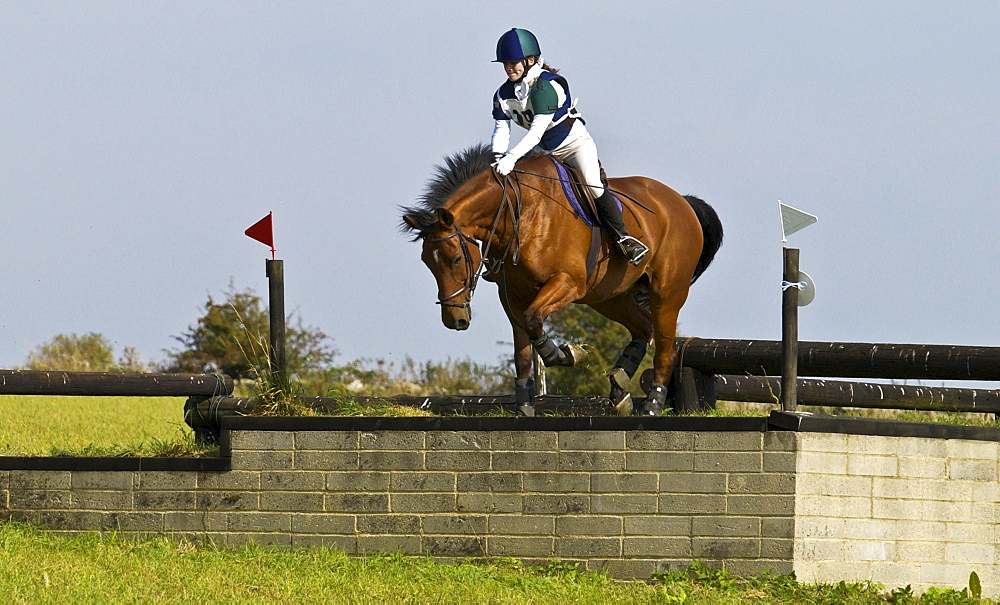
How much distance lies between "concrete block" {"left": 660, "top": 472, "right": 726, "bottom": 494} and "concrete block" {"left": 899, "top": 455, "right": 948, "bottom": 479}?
1380 millimetres

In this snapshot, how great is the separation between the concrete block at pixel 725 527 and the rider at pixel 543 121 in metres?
1.99

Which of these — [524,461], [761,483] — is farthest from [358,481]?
[761,483]

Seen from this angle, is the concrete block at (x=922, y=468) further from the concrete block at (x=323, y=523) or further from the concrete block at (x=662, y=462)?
the concrete block at (x=323, y=523)

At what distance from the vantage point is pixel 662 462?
848 cm

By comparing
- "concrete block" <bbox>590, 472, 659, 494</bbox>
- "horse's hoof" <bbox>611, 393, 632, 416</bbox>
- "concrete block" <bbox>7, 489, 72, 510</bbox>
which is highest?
"horse's hoof" <bbox>611, 393, 632, 416</bbox>

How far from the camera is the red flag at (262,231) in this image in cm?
954

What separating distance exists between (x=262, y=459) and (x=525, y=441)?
1.93 m

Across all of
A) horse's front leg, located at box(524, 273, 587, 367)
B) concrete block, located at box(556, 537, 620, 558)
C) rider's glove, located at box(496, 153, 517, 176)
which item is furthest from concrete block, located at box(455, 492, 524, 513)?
rider's glove, located at box(496, 153, 517, 176)

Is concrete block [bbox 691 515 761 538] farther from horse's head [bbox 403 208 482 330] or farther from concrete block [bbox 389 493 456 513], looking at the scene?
horse's head [bbox 403 208 482 330]

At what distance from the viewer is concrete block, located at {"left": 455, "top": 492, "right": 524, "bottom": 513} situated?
28.1 feet

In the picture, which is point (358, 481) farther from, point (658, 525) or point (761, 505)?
point (761, 505)

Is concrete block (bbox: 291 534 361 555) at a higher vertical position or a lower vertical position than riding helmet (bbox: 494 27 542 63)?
lower

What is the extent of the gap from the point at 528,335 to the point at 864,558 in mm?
2833

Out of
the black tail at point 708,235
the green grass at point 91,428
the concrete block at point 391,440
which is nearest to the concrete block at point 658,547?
the concrete block at point 391,440
